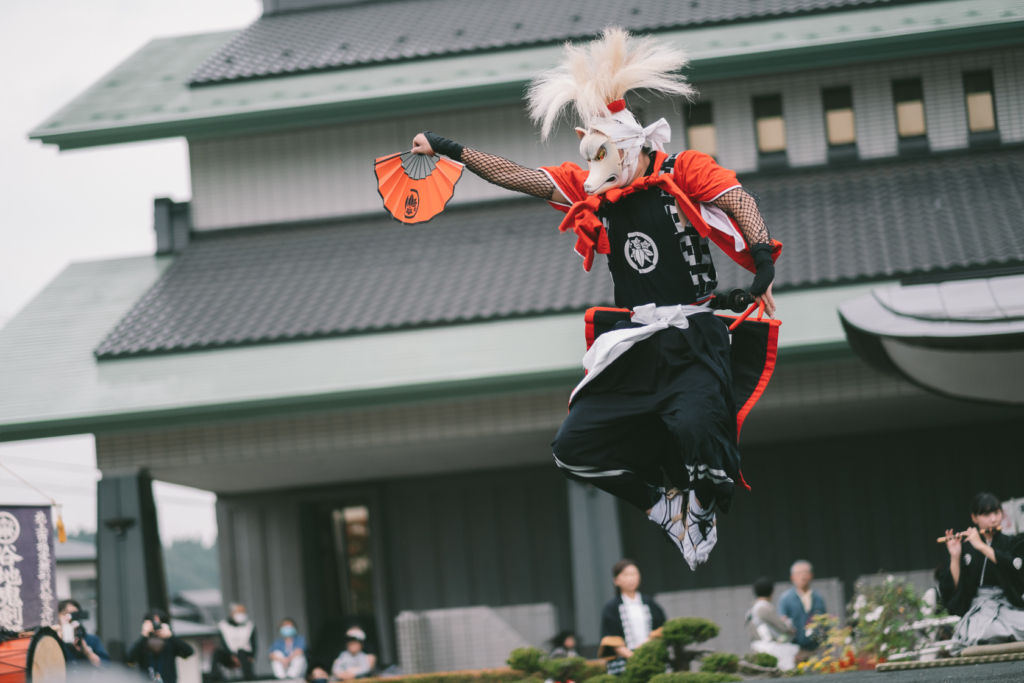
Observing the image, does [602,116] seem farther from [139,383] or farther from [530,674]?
[139,383]

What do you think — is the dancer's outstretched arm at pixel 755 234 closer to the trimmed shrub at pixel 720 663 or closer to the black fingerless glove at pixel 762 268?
the black fingerless glove at pixel 762 268

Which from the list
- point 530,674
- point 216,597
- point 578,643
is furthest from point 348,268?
point 216,597

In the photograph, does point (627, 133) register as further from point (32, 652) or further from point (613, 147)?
point (32, 652)

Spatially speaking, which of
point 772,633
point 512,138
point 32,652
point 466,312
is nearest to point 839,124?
point 512,138

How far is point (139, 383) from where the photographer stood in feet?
39.5

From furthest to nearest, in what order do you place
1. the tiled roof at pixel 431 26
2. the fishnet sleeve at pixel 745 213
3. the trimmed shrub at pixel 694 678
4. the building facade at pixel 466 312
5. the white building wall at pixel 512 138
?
the tiled roof at pixel 431 26 → the white building wall at pixel 512 138 → the building facade at pixel 466 312 → the trimmed shrub at pixel 694 678 → the fishnet sleeve at pixel 745 213

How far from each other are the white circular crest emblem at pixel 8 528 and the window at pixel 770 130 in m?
9.79

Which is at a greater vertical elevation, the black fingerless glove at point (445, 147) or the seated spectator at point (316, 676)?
the black fingerless glove at point (445, 147)

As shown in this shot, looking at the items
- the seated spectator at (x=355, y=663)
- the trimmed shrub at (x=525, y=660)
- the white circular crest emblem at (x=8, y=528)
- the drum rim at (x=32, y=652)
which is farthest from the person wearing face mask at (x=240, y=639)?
A: the drum rim at (x=32, y=652)

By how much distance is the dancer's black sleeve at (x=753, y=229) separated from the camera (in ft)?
15.0

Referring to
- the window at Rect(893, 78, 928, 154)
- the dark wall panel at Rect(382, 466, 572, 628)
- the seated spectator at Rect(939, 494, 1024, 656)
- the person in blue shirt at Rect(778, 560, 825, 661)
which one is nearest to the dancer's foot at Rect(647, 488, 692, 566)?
the seated spectator at Rect(939, 494, 1024, 656)

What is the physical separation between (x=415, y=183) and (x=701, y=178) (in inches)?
51.1

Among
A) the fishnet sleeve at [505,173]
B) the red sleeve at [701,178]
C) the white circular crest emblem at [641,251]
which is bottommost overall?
the white circular crest emblem at [641,251]

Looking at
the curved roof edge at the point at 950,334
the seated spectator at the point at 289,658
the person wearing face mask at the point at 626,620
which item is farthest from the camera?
the seated spectator at the point at 289,658
